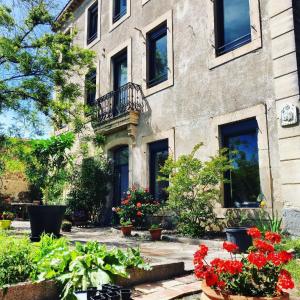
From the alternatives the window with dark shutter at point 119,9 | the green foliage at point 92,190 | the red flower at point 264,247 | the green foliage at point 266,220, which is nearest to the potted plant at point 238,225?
the green foliage at point 266,220

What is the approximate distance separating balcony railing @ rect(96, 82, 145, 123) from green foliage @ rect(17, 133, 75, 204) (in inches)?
60.3

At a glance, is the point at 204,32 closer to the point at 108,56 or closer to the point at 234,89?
the point at 234,89

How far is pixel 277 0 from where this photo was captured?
750cm

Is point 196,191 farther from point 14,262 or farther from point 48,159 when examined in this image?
point 48,159

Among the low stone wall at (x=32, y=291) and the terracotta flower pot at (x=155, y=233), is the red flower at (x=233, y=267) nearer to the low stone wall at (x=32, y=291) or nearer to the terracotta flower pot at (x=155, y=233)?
the low stone wall at (x=32, y=291)

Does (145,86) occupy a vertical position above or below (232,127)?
Answer: above

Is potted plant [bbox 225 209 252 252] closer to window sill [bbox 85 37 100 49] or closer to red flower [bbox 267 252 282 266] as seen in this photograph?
red flower [bbox 267 252 282 266]

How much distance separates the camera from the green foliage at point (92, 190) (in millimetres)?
12711

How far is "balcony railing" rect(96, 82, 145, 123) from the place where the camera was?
11578 millimetres

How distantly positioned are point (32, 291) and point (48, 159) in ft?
32.4

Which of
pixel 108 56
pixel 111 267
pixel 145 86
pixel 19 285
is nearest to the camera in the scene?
pixel 19 285

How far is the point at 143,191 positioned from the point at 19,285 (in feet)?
23.7

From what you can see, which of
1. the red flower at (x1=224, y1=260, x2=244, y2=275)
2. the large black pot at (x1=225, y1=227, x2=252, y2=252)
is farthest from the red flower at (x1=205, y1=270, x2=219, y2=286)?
the large black pot at (x1=225, y1=227, x2=252, y2=252)

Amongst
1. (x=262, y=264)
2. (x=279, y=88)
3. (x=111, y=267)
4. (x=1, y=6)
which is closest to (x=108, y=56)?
(x=1, y=6)
